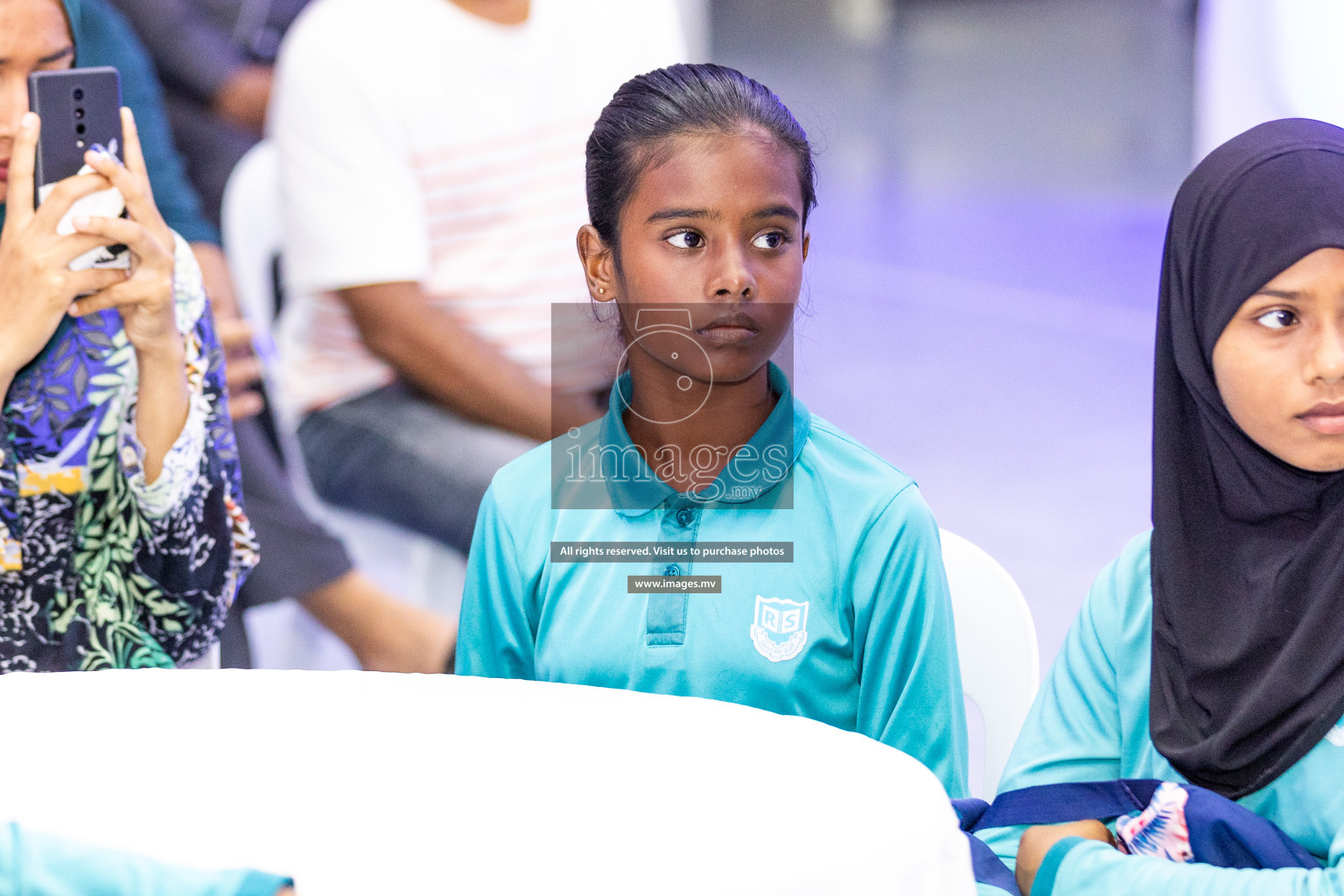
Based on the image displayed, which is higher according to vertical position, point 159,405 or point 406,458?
point 159,405

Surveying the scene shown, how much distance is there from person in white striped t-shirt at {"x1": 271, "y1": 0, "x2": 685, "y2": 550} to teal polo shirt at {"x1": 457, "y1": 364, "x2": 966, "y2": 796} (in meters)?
0.84

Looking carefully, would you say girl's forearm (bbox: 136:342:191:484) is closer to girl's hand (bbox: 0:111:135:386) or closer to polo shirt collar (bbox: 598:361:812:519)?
girl's hand (bbox: 0:111:135:386)

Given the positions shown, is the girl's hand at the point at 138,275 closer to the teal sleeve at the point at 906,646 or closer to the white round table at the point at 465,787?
the white round table at the point at 465,787

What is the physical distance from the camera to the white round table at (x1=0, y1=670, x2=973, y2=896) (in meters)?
0.93

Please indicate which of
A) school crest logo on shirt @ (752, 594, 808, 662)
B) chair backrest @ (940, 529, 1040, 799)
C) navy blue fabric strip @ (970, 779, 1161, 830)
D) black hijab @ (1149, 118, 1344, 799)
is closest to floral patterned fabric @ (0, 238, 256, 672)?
school crest logo on shirt @ (752, 594, 808, 662)

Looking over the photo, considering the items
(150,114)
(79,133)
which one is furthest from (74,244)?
(150,114)

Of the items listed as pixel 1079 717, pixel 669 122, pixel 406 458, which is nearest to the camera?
pixel 1079 717

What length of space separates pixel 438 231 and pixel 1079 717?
4.49 feet

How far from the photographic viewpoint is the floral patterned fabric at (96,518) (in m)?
1.68

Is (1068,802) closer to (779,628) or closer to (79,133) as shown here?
(779,628)

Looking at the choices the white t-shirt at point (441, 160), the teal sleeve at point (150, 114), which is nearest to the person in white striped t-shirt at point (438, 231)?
the white t-shirt at point (441, 160)

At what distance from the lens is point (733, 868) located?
90cm

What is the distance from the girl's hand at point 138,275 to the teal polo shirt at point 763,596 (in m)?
0.52

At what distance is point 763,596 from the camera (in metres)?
1.39
